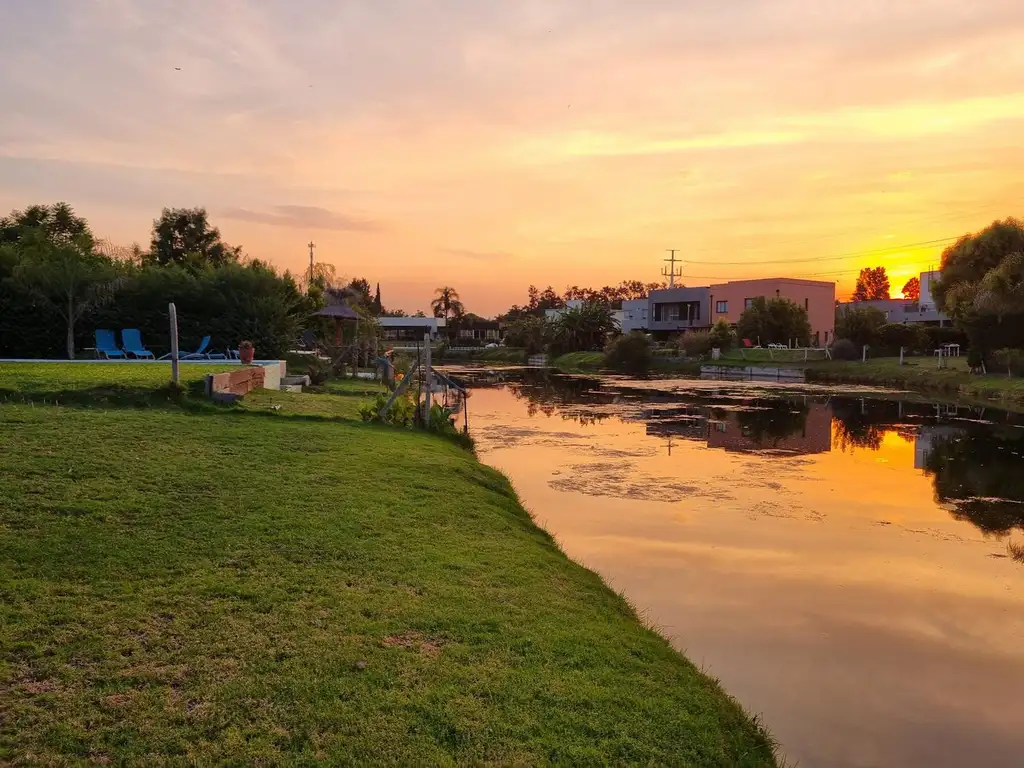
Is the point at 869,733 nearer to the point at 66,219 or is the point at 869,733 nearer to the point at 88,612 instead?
the point at 88,612

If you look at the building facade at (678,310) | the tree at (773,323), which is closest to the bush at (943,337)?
the tree at (773,323)

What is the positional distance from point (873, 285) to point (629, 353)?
72.2 metres

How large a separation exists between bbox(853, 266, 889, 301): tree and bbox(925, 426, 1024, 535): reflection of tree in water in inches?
3921

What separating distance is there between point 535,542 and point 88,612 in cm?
459

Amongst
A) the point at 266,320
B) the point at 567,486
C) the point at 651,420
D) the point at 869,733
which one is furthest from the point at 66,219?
the point at 869,733

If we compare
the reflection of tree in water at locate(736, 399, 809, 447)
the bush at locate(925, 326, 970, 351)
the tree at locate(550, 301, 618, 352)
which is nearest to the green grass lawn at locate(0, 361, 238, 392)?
the reflection of tree in water at locate(736, 399, 809, 447)

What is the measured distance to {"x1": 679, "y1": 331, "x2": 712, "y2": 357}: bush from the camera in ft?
183

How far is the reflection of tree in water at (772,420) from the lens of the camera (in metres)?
20.4

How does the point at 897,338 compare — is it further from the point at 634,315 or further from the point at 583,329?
the point at 634,315

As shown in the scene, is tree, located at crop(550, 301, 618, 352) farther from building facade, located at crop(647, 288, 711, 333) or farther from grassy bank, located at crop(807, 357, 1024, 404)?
grassy bank, located at crop(807, 357, 1024, 404)

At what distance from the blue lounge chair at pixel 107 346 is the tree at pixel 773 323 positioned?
153 feet

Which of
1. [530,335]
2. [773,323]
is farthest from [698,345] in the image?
[530,335]

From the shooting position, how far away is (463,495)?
31.2 feet

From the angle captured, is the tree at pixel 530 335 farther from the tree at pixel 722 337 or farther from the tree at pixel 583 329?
the tree at pixel 722 337
